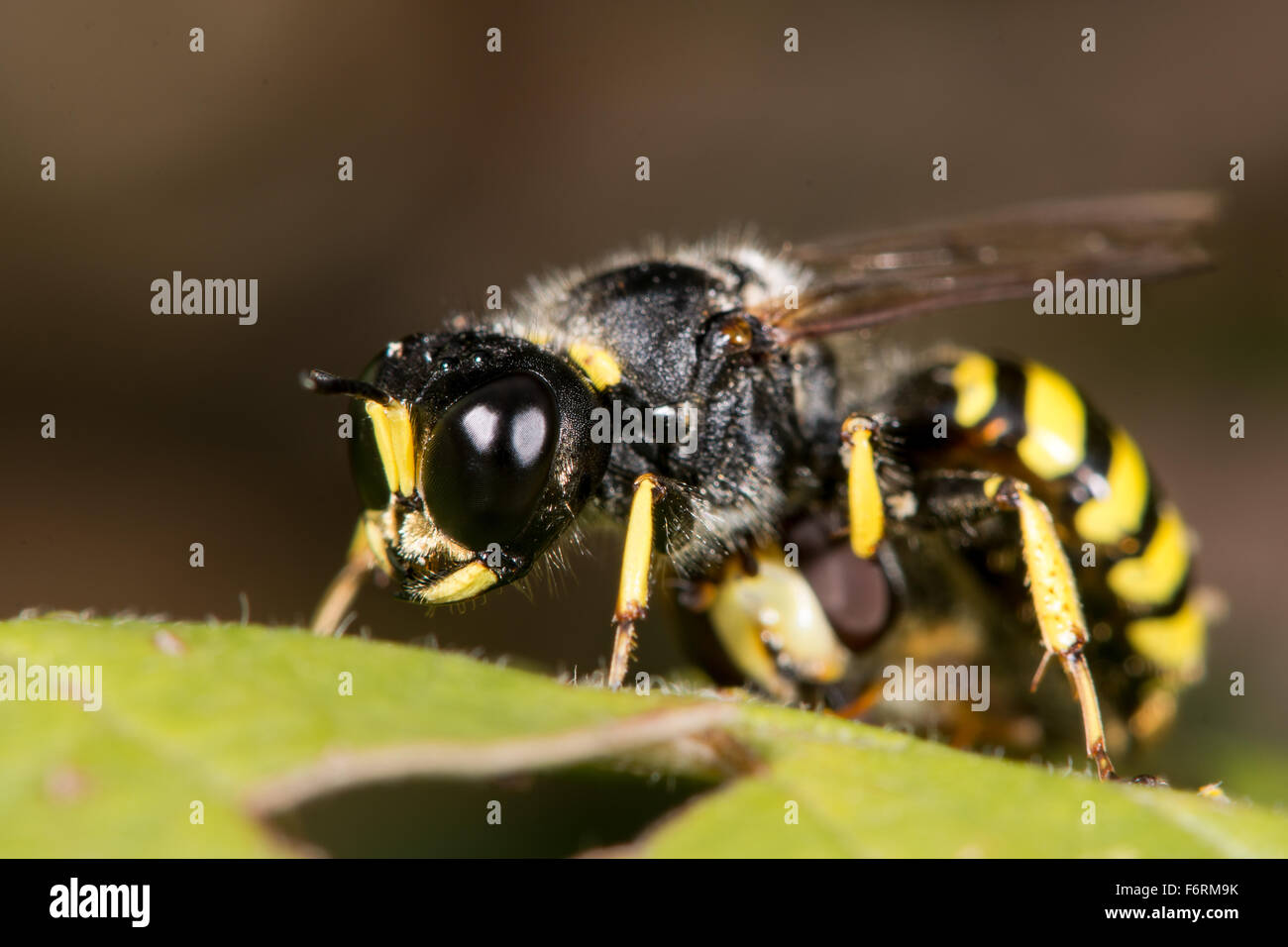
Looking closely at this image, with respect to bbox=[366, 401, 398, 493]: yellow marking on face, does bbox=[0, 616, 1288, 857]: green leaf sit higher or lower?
lower

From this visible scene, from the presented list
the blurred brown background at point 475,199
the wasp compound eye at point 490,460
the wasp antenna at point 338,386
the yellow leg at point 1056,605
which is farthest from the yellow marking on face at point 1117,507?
the blurred brown background at point 475,199

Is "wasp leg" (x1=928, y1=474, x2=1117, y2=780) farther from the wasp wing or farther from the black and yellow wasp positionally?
the wasp wing

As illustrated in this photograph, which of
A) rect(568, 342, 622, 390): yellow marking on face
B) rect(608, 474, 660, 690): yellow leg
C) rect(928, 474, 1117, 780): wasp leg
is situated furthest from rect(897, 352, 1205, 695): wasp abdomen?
rect(608, 474, 660, 690): yellow leg

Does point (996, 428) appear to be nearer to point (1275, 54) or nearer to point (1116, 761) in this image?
point (1116, 761)

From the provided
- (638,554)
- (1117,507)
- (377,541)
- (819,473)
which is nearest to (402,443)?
(377,541)

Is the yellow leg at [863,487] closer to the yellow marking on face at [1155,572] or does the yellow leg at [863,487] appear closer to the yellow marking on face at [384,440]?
the yellow marking on face at [1155,572]
